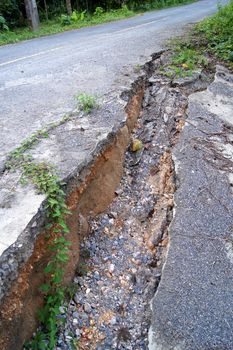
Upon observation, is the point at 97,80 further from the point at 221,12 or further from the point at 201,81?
the point at 221,12

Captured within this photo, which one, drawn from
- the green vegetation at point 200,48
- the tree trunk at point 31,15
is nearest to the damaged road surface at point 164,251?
the green vegetation at point 200,48

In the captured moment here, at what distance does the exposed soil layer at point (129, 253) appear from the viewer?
2.49 meters

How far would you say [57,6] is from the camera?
56.0 ft

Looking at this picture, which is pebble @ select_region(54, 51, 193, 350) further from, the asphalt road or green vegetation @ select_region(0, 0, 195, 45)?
green vegetation @ select_region(0, 0, 195, 45)

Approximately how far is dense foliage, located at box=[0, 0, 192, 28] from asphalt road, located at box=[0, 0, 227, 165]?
713 cm

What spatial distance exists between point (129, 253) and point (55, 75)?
3503 millimetres

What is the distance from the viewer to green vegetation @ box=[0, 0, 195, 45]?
11.9 m

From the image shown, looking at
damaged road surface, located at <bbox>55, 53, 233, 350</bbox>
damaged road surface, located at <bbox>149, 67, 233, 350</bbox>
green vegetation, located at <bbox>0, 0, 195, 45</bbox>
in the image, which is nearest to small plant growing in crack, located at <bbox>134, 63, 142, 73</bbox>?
damaged road surface, located at <bbox>55, 53, 233, 350</bbox>

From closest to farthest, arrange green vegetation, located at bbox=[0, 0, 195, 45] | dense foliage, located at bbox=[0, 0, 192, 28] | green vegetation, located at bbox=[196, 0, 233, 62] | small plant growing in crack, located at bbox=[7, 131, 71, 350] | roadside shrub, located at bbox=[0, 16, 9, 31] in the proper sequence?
small plant growing in crack, located at bbox=[7, 131, 71, 350]
green vegetation, located at bbox=[196, 0, 233, 62]
roadside shrub, located at bbox=[0, 16, 9, 31]
green vegetation, located at bbox=[0, 0, 195, 45]
dense foliage, located at bbox=[0, 0, 192, 28]

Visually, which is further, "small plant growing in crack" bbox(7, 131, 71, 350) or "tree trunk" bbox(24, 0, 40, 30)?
"tree trunk" bbox(24, 0, 40, 30)

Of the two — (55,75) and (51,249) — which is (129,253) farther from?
(55,75)

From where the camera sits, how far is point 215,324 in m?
2.40

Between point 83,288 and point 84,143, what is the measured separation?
1415 millimetres

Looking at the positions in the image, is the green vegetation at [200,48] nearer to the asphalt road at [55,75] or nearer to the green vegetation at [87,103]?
the asphalt road at [55,75]
